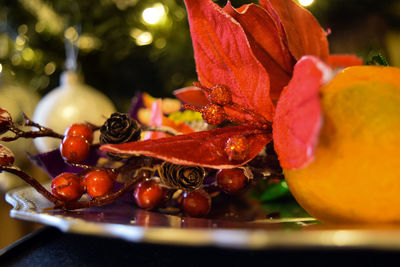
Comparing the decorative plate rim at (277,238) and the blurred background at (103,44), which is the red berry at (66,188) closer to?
the decorative plate rim at (277,238)

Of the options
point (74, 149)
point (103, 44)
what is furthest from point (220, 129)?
point (103, 44)

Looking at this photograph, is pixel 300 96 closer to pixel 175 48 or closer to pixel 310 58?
pixel 310 58

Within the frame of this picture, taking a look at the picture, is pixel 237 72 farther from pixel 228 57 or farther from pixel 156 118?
pixel 156 118

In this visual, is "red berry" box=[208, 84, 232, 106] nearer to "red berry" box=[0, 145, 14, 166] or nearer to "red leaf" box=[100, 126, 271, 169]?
"red leaf" box=[100, 126, 271, 169]

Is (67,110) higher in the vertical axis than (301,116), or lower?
higher

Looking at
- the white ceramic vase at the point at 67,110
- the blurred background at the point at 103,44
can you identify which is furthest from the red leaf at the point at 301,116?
the blurred background at the point at 103,44

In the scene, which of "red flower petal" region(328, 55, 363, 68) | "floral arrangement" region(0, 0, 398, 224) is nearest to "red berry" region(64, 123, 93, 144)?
"floral arrangement" region(0, 0, 398, 224)
